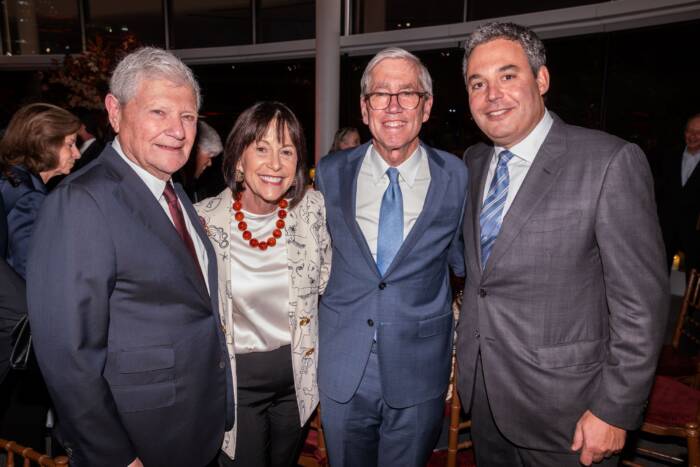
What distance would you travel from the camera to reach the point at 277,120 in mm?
1867

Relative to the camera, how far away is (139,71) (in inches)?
59.1

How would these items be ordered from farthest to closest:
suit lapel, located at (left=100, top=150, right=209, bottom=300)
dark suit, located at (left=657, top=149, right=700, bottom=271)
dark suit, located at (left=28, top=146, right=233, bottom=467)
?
dark suit, located at (left=657, top=149, right=700, bottom=271)
suit lapel, located at (left=100, top=150, right=209, bottom=300)
dark suit, located at (left=28, top=146, right=233, bottom=467)

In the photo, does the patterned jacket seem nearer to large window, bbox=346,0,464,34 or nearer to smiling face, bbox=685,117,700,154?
smiling face, bbox=685,117,700,154

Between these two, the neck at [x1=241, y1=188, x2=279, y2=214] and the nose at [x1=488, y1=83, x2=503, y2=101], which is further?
the neck at [x1=241, y1=188, x2=279, y2=214]

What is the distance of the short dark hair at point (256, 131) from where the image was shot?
185 centimetres

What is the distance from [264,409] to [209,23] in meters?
7.79

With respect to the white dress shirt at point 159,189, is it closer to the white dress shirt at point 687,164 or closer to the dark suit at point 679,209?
the dark suit at point 679,209

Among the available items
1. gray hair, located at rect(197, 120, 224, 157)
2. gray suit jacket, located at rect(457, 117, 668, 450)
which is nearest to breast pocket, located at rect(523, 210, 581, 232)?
gray suit jacket, located at rect(457, 117, 668, 450)

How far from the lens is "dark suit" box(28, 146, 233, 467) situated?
127 cm

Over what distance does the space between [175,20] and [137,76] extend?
792cm

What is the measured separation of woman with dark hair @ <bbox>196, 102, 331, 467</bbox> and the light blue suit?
0.10 metres

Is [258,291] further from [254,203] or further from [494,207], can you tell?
[494,207]

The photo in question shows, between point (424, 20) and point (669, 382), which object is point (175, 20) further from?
point (669, 382)

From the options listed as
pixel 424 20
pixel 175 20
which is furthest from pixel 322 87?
pixel 175 20
